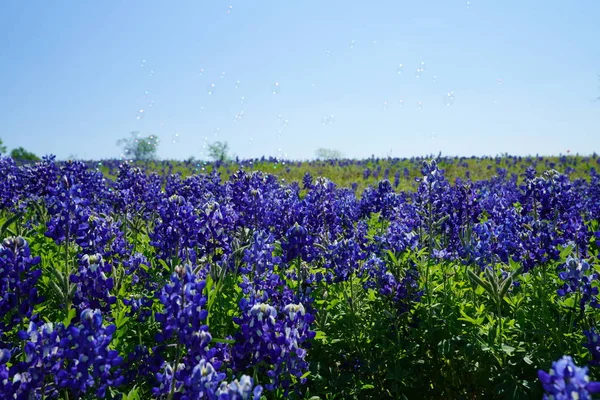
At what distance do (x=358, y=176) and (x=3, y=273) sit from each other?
19485 millimetres

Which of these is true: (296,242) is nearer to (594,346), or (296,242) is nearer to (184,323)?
(184,323)

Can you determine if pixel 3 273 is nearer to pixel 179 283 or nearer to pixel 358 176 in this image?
pixel 179 283

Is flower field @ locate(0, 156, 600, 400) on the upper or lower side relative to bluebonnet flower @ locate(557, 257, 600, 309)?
lower

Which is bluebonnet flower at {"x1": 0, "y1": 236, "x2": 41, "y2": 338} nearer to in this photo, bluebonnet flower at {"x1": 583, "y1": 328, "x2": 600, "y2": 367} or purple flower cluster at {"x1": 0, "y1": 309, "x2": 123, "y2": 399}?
purple flower cluster at {"x1": 0, "y1": 309, "x2": 123, "y2": 399}

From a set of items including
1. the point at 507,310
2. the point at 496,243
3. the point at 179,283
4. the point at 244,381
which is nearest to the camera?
the point at 244,381

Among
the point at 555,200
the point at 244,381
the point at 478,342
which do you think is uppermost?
the point at 555,200

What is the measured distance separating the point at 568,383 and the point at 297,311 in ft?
5.38

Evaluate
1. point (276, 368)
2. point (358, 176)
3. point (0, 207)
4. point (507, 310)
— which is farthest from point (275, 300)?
point (358, 176)

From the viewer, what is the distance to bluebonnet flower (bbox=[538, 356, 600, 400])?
1.57 m

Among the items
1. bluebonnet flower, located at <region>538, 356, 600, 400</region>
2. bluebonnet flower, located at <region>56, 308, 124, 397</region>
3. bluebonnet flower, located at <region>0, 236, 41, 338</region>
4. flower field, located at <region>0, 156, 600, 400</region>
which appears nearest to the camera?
bluebonnet flower, located at <region>538, 356, 600, 400</region>

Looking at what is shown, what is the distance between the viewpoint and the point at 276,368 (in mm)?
2840

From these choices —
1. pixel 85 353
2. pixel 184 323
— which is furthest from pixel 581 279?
pixel 85 353

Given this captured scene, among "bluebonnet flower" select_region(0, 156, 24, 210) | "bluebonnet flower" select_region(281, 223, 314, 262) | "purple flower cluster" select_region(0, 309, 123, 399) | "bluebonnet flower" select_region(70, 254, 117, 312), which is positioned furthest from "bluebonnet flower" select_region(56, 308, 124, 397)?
"bluebonnet flower" select_region(0, 156, 24, 210)

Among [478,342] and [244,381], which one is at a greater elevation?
[244,381]
